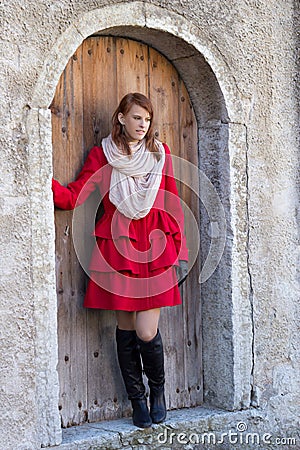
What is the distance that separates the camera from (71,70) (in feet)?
13.9

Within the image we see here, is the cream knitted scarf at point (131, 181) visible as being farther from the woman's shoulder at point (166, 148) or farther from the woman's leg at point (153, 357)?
the woman's leg at point (153, 357)

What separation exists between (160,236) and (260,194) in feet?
2.63

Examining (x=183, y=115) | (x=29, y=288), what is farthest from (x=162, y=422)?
(x=183, y=115)

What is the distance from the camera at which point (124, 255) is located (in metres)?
4.18

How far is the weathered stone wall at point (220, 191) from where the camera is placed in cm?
374

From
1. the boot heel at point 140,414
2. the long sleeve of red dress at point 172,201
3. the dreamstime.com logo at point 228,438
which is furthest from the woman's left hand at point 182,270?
the dreamstime.com logo at point 228,438

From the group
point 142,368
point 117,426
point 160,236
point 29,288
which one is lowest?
point 117,426

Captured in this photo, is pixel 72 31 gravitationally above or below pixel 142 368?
above

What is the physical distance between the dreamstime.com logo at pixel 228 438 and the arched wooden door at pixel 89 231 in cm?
28

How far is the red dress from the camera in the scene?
416 cm

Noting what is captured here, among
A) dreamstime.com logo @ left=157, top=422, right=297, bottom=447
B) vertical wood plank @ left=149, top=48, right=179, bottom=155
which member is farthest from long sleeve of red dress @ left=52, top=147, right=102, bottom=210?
dreamstime.com logo @ left=157, top=422, right=297, bottom=447

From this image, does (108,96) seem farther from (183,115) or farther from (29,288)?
(29,288)

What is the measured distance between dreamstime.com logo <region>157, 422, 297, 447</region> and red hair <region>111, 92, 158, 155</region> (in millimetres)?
1545

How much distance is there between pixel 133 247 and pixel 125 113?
0.71 m
